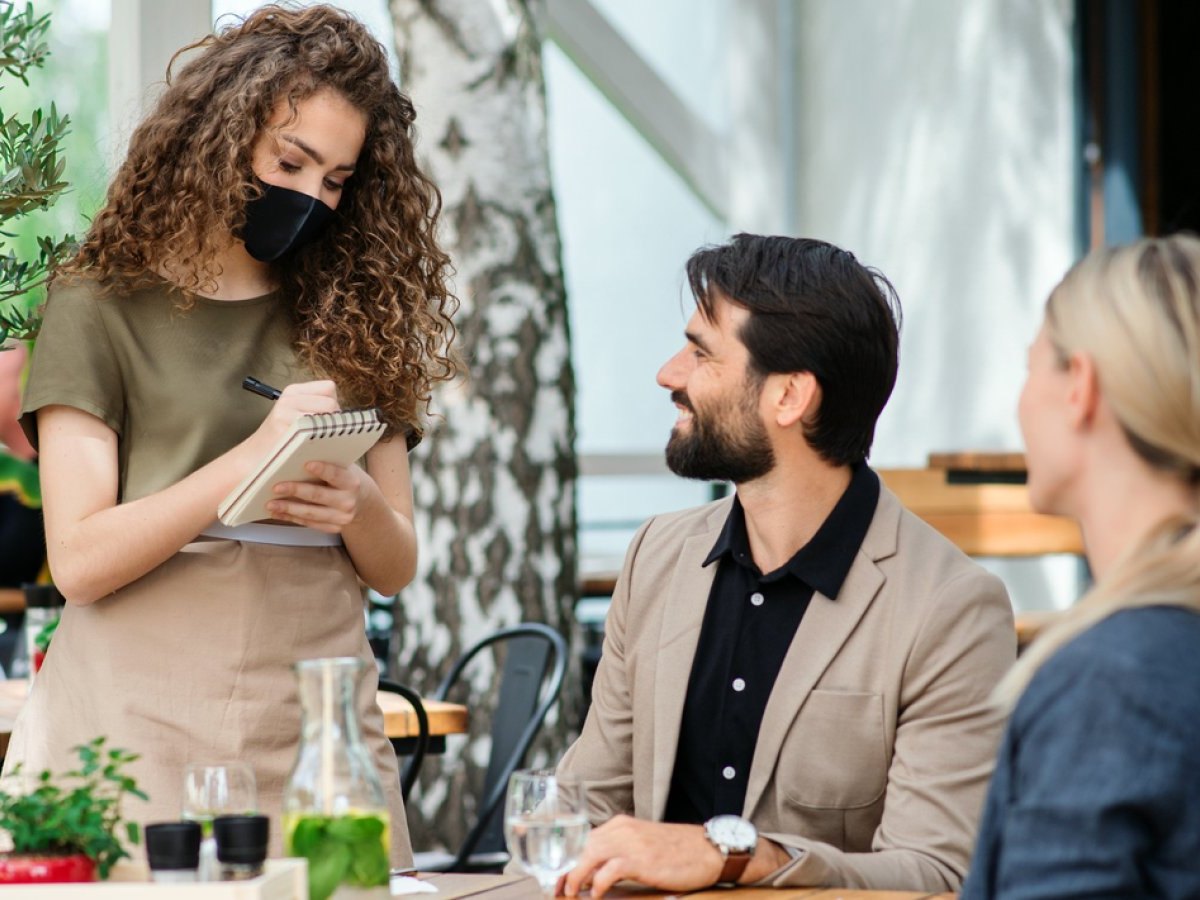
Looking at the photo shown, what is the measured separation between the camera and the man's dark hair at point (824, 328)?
7.63 ft

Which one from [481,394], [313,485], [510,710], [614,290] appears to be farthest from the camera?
[614,290]

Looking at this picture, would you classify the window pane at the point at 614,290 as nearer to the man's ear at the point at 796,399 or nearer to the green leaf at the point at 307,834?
the man's ear at the point at 796,399

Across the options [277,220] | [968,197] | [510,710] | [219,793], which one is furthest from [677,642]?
[968,197]

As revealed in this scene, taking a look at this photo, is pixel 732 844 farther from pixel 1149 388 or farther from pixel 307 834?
pixel 1149 388

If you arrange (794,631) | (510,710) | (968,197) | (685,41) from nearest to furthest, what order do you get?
(794,631) → (510,710) → (968,197) → (685,41)

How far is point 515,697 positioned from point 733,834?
1916mm

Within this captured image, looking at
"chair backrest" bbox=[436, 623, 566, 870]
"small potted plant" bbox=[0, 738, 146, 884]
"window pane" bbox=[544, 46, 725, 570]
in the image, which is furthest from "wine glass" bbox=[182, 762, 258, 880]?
"window pane" bbox=[544, 46, 725, 570]

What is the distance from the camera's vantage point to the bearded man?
1.99m

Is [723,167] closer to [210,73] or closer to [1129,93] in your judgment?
[1129,93]

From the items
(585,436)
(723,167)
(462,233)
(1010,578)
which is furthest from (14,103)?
(1010,578)

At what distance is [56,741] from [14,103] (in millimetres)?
3914

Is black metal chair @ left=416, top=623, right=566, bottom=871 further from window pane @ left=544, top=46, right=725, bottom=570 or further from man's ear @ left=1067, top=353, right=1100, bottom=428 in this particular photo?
window pane @ left=544, top=46, right=725, bottom=570

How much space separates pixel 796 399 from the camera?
233cm

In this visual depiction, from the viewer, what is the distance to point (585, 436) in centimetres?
709
